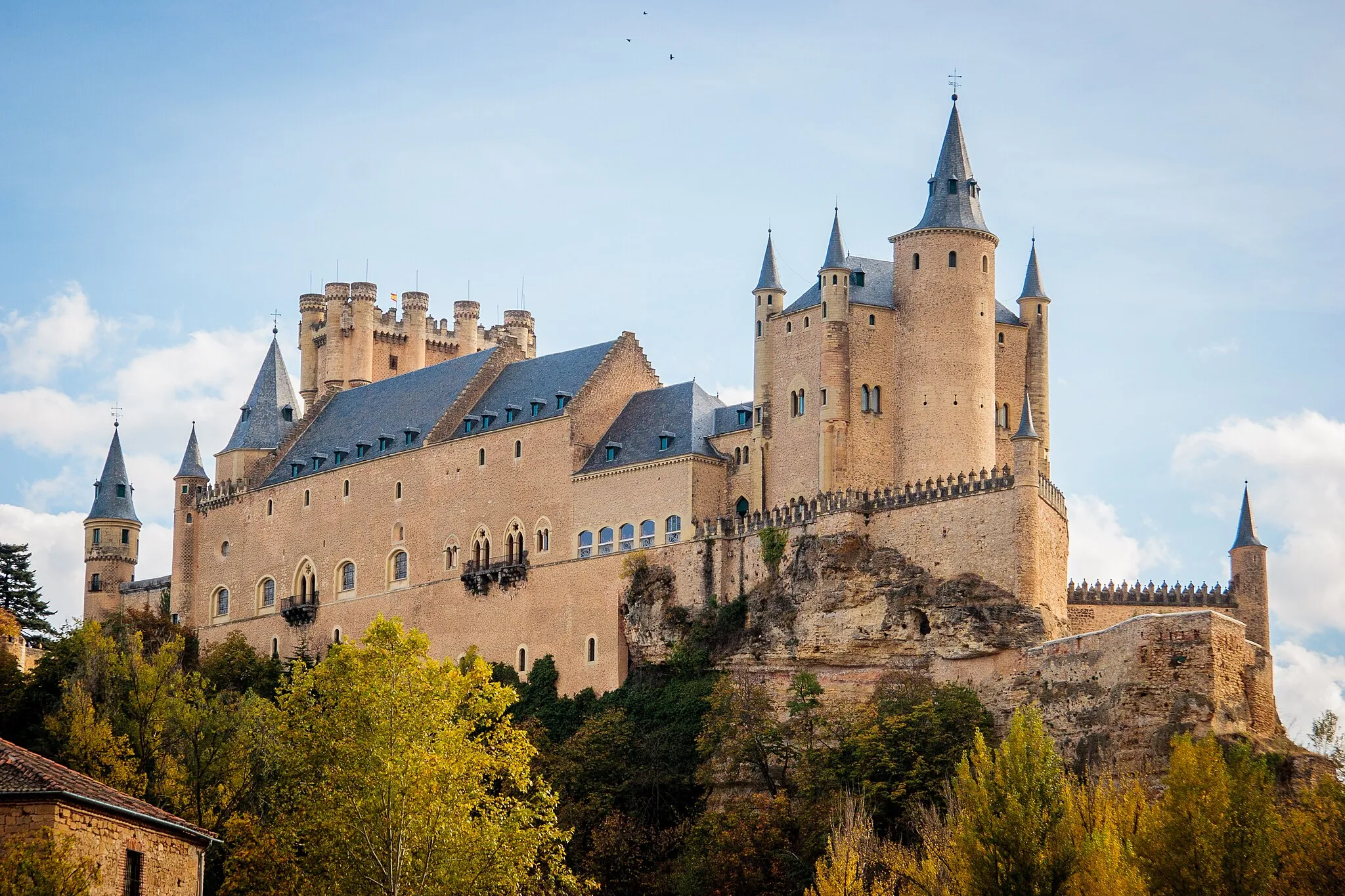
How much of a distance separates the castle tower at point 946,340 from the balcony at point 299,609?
29.8m

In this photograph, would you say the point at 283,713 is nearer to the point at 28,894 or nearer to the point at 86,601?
the point at 28,894

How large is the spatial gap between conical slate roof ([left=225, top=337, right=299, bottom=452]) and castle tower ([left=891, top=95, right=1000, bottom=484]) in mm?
36315

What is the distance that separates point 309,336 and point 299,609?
59.6 feet

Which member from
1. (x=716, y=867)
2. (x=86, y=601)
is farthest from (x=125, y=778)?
(x=86, y=601)

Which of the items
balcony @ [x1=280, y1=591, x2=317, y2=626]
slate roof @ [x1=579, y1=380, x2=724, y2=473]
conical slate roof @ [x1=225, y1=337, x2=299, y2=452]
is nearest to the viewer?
slate roof @ [x1=579, y1=380, x2=724, y2=473]

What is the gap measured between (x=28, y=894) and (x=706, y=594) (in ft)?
144

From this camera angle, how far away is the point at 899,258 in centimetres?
7519

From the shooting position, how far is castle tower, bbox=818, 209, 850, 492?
73750 mm

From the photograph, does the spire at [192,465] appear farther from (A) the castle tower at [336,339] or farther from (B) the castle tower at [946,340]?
(B) the castle tower at [946,340]

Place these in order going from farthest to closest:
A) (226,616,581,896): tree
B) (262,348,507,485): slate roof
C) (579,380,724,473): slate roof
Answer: (262,348,507,485): slate roof
(579,380,724,473): slate roof
(226,616,581,896): tree

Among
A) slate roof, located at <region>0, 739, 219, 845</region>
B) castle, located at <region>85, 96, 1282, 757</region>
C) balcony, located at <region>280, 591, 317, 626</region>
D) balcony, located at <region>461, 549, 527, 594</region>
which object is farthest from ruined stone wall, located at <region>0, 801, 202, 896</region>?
balcony, located at <region>280, 591, 317, 626</region>

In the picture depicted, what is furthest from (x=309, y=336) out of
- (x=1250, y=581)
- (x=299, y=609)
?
(x=1250, y=581)

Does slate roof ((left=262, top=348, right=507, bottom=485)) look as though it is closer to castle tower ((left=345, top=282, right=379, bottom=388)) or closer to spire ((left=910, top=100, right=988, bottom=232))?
castle tower ((left=345, top=282, right=379, bottom=388))

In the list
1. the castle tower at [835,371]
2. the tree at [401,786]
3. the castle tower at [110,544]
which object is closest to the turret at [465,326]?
the castle tower at [110,544]
